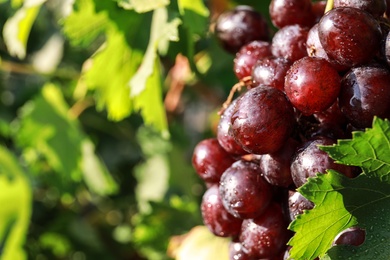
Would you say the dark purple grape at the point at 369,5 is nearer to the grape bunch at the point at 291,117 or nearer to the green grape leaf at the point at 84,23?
Result: the grape bunch at the point at 291,117

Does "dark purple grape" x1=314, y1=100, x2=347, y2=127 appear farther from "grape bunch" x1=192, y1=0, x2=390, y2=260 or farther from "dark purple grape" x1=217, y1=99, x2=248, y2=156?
"dark purple grape" x1=217, y1=99, x2=248, y2=156

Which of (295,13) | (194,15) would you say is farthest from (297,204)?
(194,15)

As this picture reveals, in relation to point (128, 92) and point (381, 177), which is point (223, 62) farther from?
point (381, 177)

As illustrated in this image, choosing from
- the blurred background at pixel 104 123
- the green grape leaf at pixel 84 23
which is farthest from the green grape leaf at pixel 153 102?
the green grape leaf at pixel 84 23

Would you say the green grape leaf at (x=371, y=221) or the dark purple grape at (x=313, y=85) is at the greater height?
the dark purple grape at (x=313, y=85)

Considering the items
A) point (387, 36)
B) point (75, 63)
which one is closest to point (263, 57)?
point (387, 36)

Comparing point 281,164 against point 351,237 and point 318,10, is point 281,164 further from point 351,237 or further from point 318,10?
point 318,10
